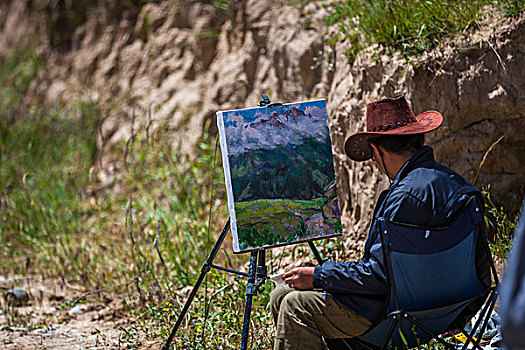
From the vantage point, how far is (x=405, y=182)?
7.75ft

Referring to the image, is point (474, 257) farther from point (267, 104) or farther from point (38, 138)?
point (38, 138)

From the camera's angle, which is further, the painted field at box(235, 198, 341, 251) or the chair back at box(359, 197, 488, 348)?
the painted field at box(235, 198, 341, 251)

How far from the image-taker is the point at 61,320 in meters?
4.22

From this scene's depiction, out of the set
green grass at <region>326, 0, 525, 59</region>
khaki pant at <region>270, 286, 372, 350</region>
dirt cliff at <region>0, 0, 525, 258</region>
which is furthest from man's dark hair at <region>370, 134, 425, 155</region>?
green grass at <region>326, 0, 525, 59</region>

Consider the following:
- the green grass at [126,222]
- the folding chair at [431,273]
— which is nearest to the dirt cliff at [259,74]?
the green grass at [126,222]

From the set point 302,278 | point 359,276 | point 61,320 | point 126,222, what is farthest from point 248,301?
point 61,320

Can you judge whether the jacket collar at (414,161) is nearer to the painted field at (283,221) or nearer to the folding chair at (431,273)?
the folding chair at (431,273)

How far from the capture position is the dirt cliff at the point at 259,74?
380 centimetres

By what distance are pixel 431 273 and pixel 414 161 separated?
1.56 feet

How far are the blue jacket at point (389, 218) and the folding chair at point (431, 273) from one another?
0.12ft

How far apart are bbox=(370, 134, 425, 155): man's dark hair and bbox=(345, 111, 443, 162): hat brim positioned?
0.09ft

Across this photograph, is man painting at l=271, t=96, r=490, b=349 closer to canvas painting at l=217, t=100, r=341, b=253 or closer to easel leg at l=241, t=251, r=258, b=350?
easel leg at l=241, t=251, r=258, b=350

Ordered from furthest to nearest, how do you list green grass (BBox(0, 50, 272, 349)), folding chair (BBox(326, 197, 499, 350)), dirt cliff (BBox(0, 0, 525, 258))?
dirt cliff (BBox(0, 0, 525, 258)) → green grass (BBox(0, 50, 272, 349)) → folding chair (BBox(326, 197, 499, 350))

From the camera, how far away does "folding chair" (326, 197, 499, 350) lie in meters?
2.27
